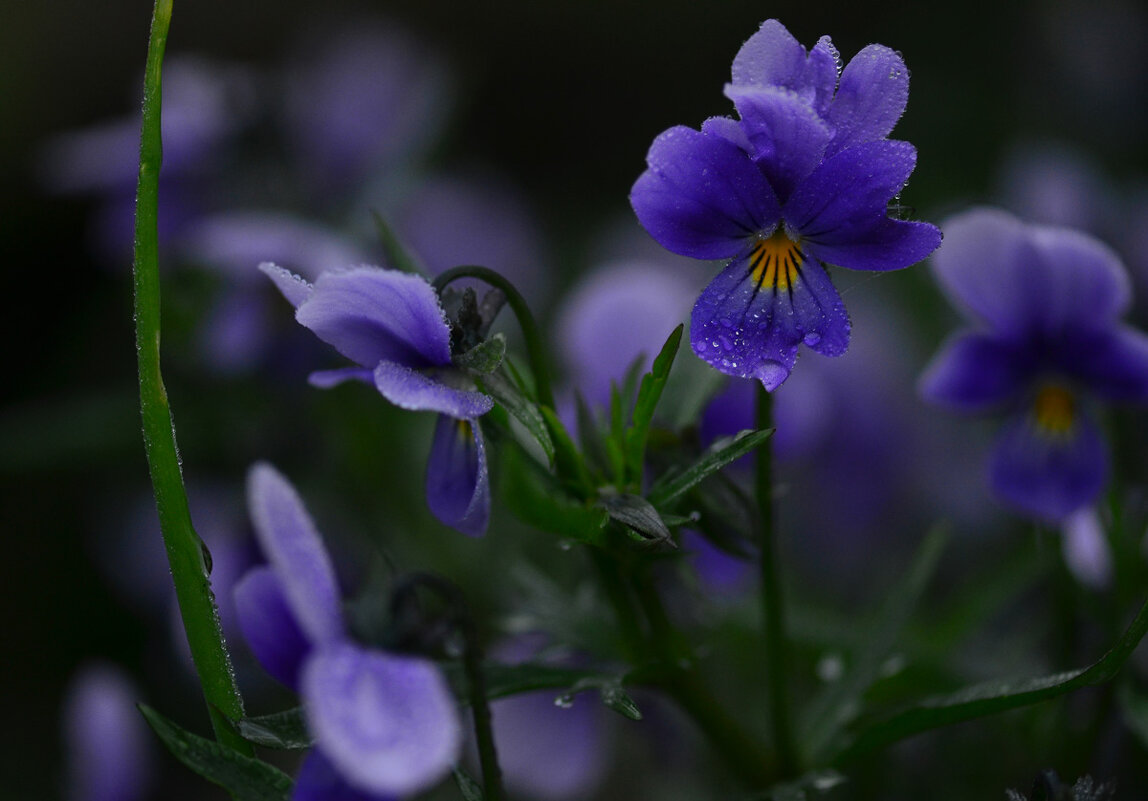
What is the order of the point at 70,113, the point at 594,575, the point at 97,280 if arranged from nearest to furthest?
1. the point at 594,575
2. the point at 97,280
3. the point at 70,113

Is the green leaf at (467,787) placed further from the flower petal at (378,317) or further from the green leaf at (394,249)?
the green leaf at (394,249)

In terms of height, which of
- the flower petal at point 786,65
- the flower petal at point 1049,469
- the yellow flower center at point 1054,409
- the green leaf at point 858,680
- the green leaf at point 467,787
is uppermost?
the flower petal at point 786,65

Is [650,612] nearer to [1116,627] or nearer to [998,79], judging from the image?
[1116,627]

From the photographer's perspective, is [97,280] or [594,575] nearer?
[594,575]

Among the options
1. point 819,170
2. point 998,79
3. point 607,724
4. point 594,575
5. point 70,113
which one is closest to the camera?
point 819,170

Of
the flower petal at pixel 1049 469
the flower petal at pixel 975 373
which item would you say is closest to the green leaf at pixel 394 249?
the flower petal at pixel 975 373

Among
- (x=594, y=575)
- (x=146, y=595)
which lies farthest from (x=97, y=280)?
(x=594, y=575)

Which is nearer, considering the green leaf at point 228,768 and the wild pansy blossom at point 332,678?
the wild pansy blossom at point 332,678

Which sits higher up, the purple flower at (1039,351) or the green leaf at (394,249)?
the green leaf at (394,249)
